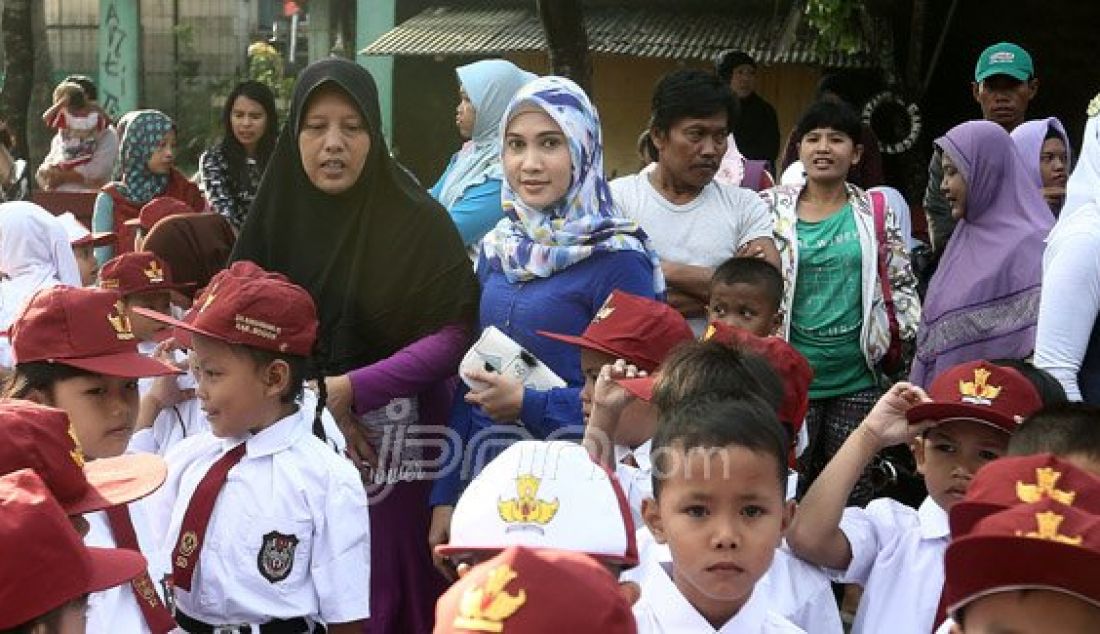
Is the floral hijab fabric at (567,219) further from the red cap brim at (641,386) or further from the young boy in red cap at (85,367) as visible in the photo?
the young boy in red cap at (85,367)

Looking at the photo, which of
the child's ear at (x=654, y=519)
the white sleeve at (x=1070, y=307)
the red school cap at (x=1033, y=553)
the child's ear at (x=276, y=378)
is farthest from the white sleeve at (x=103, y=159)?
the red school cap at (x=1033, y=553)

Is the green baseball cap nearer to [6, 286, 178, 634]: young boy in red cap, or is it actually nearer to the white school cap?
[6, 286, 178, 634]: young boy in red cap

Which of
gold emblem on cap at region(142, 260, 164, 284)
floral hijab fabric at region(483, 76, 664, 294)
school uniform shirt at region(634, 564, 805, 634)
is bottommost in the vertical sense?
school uniform shirt at region(634, 564, 805, 634)

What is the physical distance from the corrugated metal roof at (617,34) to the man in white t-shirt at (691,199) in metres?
7.24

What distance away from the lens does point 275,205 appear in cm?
506

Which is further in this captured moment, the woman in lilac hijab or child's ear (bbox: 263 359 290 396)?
the woman in lilac hijab

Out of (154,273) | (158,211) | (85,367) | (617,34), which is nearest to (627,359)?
(85,367)

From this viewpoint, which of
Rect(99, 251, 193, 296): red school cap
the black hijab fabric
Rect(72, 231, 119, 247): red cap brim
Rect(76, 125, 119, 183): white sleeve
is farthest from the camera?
Rect(76, 125, 119, 183): white sleeve

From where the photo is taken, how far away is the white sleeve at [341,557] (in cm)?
420

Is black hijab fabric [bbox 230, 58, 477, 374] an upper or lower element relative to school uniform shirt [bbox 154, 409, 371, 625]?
upper

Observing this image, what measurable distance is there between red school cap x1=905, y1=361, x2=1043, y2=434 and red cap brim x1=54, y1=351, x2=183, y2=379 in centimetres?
190

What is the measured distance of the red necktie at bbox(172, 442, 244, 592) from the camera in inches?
165

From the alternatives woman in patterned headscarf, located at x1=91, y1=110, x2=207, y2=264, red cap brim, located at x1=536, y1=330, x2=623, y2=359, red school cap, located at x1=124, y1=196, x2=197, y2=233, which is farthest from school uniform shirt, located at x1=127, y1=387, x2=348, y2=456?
woman in patterned headscarf, located at x1=91, y1=110, x2=207, y2=264

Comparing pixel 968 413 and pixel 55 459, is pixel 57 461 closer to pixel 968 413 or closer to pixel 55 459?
pixel 55 459
